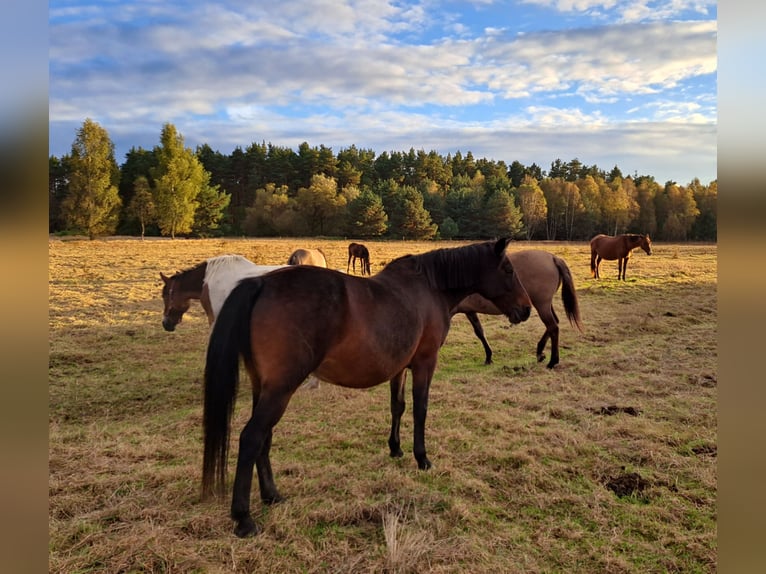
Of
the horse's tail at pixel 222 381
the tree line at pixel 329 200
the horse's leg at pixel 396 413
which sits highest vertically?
the tree line at pixel 329 200

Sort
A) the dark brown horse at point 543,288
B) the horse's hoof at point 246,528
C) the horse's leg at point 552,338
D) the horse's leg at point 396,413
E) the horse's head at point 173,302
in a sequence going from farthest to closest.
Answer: the dark brown horse at point 543,288, the horse's leg at point 552,338, the horse's head at point 173,302, the horse's leg at point 396,413, the horse's hoof at point 246,528

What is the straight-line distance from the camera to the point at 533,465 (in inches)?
152

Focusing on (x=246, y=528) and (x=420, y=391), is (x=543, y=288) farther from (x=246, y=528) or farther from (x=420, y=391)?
(x=246, y=528)

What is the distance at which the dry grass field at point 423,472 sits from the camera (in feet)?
8.87

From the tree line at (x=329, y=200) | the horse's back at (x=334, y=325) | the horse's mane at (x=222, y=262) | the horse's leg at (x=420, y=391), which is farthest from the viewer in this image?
the tree line at (x=329, y=200)

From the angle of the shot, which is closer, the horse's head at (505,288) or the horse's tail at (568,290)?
the horse's head at (505,288)

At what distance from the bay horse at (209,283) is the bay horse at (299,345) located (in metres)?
2.70

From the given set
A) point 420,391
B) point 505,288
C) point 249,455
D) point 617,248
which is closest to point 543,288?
point 505,288

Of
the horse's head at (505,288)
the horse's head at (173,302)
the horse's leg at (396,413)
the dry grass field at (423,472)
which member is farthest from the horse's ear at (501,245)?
the horse's head at (173,302)

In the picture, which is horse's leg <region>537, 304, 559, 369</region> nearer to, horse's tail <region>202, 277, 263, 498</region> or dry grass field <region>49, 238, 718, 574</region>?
dry grass field <region>49, 238, 718, 574</region>

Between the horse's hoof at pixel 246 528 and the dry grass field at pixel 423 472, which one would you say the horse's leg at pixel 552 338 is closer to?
the dry grass field at pixel 423 472

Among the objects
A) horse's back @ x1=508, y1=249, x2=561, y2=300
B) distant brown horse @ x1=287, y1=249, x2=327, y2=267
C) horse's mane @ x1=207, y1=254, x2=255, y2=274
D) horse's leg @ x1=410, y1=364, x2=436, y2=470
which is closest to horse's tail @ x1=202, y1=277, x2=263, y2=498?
horse's leg @ x1=410, y1=364, x2=436, y2=470

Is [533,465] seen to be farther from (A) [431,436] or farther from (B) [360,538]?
(B) [360,538]
